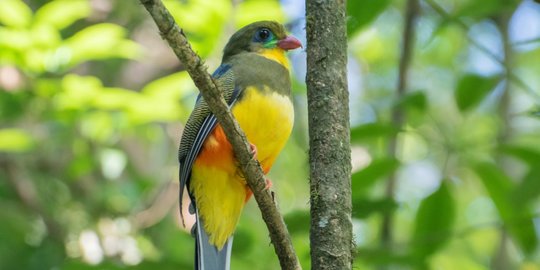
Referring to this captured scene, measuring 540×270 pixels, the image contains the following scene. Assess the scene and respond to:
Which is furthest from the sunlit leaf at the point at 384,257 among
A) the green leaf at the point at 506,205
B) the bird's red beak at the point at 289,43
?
the bird's red beak at the point at 289,43


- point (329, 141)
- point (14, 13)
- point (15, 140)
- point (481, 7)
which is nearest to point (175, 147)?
point (15, 140)

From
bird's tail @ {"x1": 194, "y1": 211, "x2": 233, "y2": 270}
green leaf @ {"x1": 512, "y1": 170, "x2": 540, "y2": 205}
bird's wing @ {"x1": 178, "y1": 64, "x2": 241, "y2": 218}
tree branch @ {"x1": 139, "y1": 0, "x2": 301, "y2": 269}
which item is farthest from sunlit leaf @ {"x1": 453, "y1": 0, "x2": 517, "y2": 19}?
tree branch @ {"x1": 139, "y1": 0, "x2": 301, "y2": 269}

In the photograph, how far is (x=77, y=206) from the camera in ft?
21.5

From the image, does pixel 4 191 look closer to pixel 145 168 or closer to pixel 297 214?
pixel 145 168

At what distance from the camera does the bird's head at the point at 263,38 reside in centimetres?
402

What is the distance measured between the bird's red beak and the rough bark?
4.42 feet

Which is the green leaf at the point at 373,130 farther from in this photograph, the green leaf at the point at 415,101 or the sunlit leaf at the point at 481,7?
the sunlit leaf at the point at 481,7

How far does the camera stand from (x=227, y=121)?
7.83ft

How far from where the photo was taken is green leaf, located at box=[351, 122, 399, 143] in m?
3.65

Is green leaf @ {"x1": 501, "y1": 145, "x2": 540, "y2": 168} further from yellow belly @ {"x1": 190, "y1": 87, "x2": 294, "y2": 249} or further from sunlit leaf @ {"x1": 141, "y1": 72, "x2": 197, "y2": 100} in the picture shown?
sunlit leaf @ {"x1": 141, "y1": 72, "x2": 197, "y2": 100}

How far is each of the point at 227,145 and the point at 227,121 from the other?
104 centimetres

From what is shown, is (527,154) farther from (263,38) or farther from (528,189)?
(263,38)

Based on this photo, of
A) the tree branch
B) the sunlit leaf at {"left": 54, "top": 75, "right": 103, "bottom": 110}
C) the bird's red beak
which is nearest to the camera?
the tree branch

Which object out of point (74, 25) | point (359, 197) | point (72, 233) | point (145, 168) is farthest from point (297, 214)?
point (74, 25)
